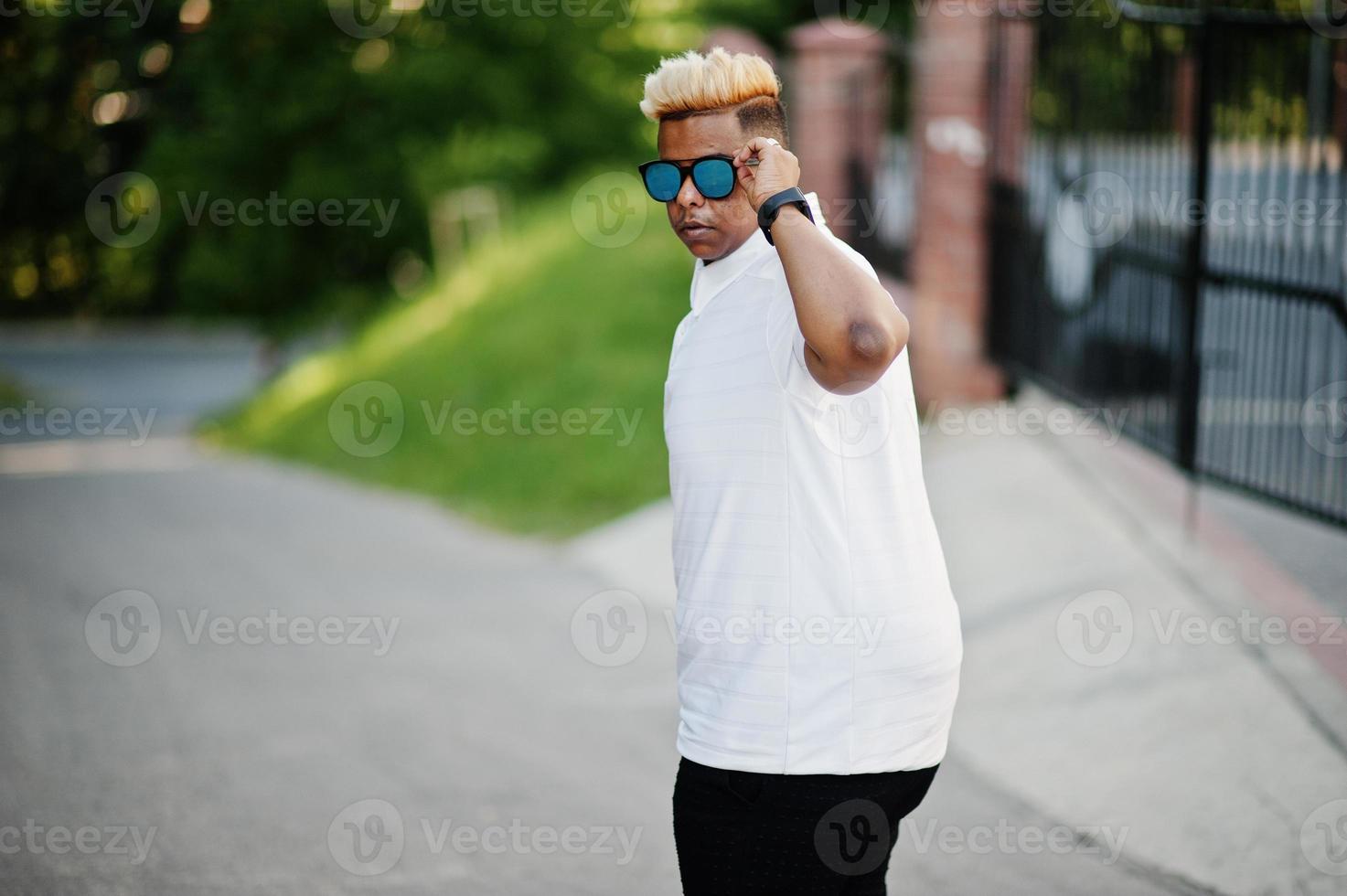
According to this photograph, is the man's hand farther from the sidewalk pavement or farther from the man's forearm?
the sidewalk pavement

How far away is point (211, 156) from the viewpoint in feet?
66.0

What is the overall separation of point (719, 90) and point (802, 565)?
2.72ft

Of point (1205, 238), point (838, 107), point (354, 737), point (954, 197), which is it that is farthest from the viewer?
point (838, 107)

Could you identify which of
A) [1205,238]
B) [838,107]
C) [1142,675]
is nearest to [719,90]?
[1142,675]

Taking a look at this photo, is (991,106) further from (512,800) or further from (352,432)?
(352,432)

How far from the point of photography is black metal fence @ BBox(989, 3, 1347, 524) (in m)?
6.29

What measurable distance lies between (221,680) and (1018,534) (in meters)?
3.85

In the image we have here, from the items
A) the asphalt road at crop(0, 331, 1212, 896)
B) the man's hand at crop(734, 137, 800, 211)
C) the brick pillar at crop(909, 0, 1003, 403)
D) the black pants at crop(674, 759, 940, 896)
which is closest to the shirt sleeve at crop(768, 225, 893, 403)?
the man's hand at crop(734, 137, 800, 211)

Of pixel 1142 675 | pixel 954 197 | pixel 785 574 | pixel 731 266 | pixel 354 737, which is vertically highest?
pixel 731 266

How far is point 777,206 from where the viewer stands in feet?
8.02

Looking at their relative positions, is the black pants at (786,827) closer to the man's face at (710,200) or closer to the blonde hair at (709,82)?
the man's face at (710,200)

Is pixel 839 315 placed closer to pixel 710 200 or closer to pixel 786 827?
pixel 710 200

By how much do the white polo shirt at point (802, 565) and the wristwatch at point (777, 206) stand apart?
0.10 m

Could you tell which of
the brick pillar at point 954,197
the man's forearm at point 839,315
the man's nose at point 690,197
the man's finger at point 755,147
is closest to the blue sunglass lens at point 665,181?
the man's nose at point 690,197
